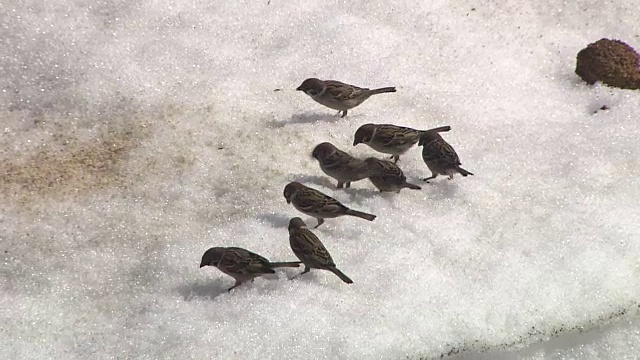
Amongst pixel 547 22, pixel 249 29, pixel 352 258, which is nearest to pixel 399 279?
pixel 352 258

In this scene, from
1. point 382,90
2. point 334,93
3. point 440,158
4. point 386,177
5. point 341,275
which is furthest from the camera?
point 382,90

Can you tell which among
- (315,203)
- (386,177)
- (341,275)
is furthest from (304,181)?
(341,275)

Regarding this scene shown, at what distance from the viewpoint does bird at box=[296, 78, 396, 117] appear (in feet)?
17.6

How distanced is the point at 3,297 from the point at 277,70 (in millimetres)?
3175

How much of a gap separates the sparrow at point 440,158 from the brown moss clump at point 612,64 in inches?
80.2

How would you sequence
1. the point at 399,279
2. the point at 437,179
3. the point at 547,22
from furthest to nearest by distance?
the point at 547,22 → the point at 437,179 → the point at 399,279

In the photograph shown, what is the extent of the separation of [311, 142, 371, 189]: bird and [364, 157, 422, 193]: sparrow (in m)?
0.06

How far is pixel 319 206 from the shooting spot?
4.50 metres

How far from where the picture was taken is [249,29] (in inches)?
240

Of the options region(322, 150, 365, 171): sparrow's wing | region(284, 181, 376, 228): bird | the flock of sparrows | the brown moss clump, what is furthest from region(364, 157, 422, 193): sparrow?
the brown moss clump

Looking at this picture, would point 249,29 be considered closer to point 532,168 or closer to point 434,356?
point 532,168

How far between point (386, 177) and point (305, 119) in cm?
121

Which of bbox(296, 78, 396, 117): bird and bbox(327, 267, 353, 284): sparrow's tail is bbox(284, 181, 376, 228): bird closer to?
bbox(327, 267, 353, 284): sparrow's tail

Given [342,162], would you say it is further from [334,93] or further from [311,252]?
[311,252]
